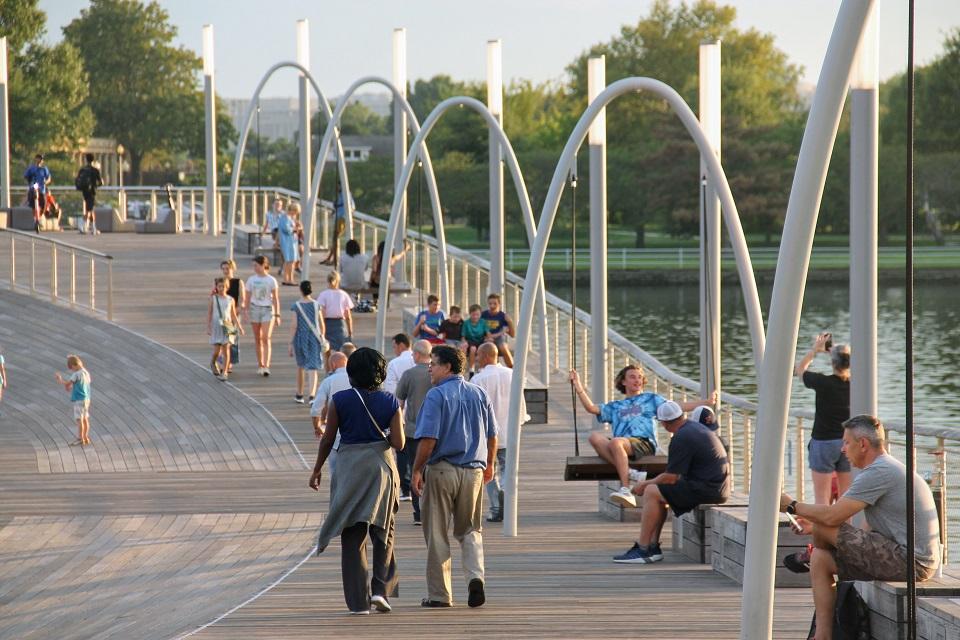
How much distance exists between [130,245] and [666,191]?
38.2 metres

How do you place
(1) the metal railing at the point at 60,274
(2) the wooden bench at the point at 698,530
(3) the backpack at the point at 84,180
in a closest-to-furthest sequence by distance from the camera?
(2) the wooden bench at the point at 698,530 < (1) the metal railing at the point at 60,274 < (3) the backpack at the point at 84,180

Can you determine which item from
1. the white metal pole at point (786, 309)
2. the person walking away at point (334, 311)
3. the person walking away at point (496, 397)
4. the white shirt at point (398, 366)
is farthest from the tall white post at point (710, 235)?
the person walking away at point (334, 311)

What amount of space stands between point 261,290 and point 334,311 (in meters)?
1.10

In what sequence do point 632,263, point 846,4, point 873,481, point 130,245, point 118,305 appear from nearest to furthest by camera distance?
point 846,4
point 873,481
point 118,305
point 130,245
point 632,263

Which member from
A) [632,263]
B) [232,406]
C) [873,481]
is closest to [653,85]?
[873,481]

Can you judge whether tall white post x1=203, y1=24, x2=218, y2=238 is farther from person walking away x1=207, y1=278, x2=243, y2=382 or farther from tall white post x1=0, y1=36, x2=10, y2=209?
person walking away x1=207, y1=278, x2=243, y2=382

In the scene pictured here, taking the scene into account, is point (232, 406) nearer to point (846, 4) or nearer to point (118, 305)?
point (118, 305)

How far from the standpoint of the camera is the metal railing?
2491cm

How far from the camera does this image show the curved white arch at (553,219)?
1091 centimetres

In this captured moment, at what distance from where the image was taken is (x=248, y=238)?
33812 mm

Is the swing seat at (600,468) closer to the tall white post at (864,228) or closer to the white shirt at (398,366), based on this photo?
the white shirt at (398,366)

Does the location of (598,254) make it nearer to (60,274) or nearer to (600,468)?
(600,468)

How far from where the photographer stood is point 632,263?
65.5m

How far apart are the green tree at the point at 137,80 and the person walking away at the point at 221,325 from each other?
7413 centimetres
